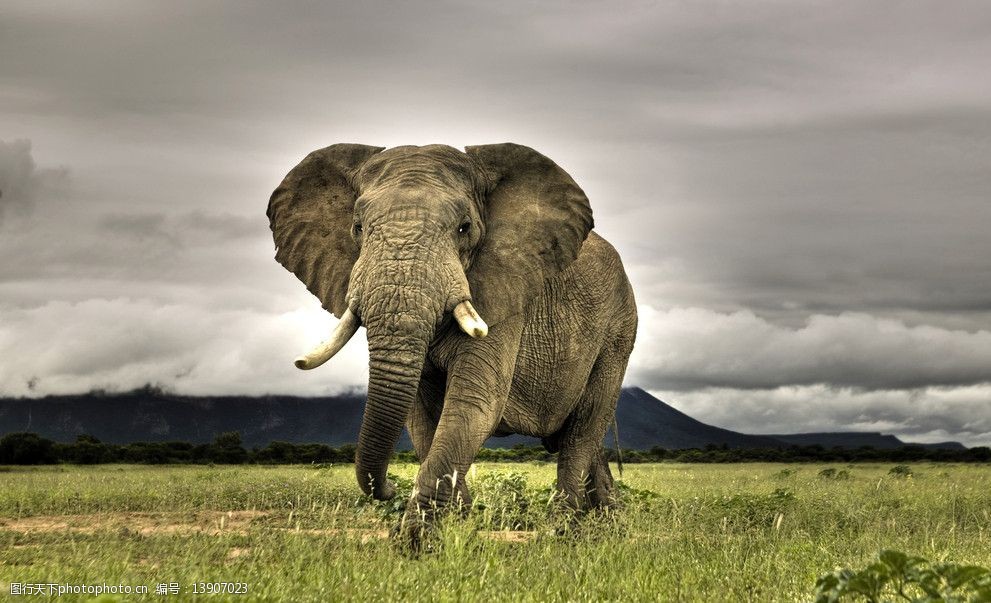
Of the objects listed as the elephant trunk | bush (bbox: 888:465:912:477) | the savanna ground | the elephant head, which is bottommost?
the savanna ground

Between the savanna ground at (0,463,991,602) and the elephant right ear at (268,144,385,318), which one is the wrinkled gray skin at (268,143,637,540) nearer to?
the elephant right ear at (268,144,385,318)

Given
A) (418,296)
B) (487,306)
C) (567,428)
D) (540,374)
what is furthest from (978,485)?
(418,296)

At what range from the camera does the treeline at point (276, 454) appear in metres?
31.5

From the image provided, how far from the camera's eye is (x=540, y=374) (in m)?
14.9

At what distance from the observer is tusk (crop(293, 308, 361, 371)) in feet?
40.2

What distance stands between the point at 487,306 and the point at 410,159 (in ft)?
6.46

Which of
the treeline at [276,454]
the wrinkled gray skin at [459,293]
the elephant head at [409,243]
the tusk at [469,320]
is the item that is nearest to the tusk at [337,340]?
the elephant head at [409,243]

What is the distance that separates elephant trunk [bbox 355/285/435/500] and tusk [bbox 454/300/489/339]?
0.44 metres

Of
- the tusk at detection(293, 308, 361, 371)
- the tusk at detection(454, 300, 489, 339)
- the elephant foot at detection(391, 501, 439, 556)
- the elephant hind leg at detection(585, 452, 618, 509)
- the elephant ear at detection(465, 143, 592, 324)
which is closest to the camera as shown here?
the elephant foot at detection(391, 501, 439, 556)

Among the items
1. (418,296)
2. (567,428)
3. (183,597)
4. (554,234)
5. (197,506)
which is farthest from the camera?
(197,506)

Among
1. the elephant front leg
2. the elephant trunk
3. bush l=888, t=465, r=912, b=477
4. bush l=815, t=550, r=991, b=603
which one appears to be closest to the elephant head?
the elephant trunk

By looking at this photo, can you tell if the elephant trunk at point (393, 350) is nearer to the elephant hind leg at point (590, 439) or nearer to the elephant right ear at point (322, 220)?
the elephant right ear at point (322, 220)

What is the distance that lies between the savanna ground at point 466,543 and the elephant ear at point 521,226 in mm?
2544

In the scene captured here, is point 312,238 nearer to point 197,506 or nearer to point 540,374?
point 540,374
